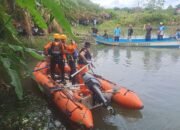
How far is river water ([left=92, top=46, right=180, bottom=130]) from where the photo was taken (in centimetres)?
798

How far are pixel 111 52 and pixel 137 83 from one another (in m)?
10.4

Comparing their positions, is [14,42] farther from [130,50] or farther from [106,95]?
[130,50]

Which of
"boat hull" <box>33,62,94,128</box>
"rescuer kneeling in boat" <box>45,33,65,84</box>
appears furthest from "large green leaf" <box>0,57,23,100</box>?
"rescuer kneeling in boat" <box>45,33,65,84</box>

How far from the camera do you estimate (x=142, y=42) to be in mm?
25469

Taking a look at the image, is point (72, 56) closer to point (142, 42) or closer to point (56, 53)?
point (56, 53)

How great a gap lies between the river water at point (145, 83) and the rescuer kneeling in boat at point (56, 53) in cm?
185

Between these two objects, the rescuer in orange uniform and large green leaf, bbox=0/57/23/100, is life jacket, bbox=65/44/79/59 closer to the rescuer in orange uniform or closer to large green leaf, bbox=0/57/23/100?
the rescuer in orange uniform

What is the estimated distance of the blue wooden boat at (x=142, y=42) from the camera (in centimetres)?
2467

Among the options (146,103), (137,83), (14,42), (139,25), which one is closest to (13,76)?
A: (14,42)

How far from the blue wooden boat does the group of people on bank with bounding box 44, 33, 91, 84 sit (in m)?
15.3

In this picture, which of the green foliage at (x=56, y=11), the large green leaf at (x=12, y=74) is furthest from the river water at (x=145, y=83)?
the green foliage at (x=56, y=11)

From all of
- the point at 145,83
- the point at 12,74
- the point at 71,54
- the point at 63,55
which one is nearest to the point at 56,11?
the point at 12,74

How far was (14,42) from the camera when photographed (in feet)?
14.9

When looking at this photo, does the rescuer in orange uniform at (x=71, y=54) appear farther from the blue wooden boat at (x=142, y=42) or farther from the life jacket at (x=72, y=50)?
the blue wooden boat at (x=142, y=42)
